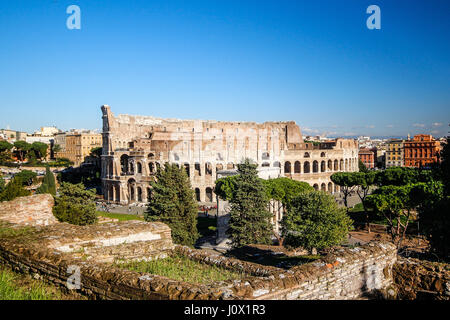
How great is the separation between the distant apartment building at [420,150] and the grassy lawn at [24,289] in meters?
82.9

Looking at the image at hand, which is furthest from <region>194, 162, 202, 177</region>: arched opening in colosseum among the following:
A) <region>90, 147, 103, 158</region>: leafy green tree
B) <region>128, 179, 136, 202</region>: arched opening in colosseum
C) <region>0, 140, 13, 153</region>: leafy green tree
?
<region>0, 140, 13, 153</region>: leafy green tree

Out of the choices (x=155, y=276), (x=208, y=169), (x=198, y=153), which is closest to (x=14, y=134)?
(x=198, y=153)

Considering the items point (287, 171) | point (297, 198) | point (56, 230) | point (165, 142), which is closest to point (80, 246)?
point (56, 230)

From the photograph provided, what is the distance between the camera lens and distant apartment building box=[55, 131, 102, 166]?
8406cm

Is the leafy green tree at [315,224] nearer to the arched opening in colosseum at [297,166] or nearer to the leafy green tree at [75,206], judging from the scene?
the leafy green tree at [75,206]

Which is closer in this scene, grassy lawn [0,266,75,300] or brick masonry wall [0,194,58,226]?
grassy lawn [0,266,75,300]

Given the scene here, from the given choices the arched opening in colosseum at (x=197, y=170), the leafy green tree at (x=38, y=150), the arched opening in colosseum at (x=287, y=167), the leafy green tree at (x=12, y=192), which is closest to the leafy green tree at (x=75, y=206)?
the leafy green tree at (x=12, y=192)

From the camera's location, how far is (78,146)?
84688 millimetres

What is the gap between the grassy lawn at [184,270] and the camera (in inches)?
234

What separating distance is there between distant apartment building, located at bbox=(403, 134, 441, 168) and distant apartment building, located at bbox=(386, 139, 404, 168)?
2658 millimetres

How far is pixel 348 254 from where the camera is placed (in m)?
6.16

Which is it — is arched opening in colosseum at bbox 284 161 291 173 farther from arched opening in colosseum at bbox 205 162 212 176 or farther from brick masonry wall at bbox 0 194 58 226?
brick masonry wall at bbox 0 194 58 226
